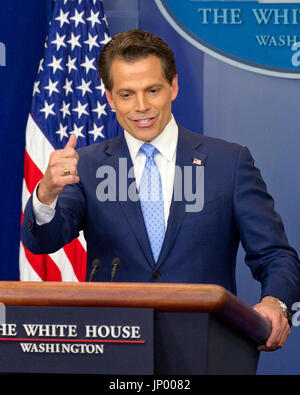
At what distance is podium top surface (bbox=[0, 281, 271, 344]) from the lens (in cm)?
165

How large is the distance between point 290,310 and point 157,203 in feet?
2.07

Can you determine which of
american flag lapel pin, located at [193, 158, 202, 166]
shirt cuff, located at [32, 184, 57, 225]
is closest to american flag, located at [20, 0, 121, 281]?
american flag lapel pin, located at [193, 158, 202, 166]

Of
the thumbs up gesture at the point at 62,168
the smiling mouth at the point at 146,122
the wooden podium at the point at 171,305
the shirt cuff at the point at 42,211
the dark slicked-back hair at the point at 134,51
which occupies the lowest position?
the wooden podium at the point at 171,305

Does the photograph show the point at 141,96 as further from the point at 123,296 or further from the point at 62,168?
the point at 123,296

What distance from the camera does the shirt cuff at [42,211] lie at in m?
2.23

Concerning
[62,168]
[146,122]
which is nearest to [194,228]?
[146,122]

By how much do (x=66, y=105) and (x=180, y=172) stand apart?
5.19 feet

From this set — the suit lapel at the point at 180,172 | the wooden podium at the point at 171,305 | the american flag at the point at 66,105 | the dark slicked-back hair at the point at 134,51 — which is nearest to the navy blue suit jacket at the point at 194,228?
the suit lapel at the point at 180,172

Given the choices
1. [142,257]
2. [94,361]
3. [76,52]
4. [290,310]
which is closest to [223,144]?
[142,257]

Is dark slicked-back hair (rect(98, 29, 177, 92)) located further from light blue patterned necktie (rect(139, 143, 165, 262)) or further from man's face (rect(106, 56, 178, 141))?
light blue patterned necktie (rect(139, 143, 165, 262))

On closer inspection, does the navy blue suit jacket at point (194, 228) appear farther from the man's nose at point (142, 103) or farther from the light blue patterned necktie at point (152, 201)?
the man's nose at point (142, 103)

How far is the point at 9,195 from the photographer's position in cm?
427

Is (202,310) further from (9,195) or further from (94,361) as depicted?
(9,195)

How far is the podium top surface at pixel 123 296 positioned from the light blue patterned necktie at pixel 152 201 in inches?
35.3
